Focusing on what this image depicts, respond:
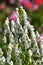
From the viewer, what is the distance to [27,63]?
2.87 m

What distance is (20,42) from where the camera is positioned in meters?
2.85

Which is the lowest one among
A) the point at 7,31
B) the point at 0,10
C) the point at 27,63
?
the point at 27,63

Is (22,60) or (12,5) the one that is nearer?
(22,60)

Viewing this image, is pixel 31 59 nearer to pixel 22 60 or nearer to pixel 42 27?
pixel 22 60

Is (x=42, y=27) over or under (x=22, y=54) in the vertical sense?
over

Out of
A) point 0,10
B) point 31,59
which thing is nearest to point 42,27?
point 0,10

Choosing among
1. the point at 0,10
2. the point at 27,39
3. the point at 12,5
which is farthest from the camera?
the point at 12,5

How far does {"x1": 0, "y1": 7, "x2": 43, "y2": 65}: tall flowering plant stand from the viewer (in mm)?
2803

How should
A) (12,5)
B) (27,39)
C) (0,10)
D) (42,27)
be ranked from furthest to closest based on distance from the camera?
1. (12,5)
2. (0,10)
3. (42,27)
4. (27,39)

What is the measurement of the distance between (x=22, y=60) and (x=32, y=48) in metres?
0.12

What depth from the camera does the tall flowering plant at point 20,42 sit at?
2.80 meters

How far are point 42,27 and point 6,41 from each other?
1.88 metres

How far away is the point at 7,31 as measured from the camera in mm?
2854

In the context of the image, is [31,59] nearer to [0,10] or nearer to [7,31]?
[7,31]
